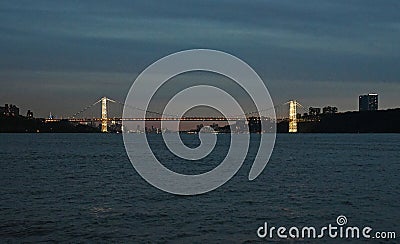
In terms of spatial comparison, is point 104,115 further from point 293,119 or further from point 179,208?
point 179,208

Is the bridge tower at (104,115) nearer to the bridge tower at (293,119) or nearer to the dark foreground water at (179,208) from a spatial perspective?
the bridge tower at (293,119)

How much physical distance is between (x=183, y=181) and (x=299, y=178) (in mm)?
6336

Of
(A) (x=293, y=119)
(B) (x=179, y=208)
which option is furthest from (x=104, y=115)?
(B) (x=179, y=208)

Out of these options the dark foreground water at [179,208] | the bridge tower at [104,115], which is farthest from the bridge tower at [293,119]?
the dark foreground water at [179,208]

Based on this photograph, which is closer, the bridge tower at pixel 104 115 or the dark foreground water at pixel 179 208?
the dark foreground water at pixel 179 208

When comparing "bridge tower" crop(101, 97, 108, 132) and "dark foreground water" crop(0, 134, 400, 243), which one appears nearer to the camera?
"dark foreground water" crop(0, 134, 400, 243)

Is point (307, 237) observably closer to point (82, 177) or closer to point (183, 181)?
point (183, 181)

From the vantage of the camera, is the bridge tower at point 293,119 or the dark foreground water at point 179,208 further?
the bridge tower at point 293,119

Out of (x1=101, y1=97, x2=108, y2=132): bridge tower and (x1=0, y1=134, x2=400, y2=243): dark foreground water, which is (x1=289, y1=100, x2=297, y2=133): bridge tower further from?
(x1=0, y1=134, x2=400, y2=243): dark foreground water

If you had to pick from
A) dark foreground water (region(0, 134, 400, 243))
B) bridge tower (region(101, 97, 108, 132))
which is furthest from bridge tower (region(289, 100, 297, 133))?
dark foreground water (region(0, 134, 400, 243))

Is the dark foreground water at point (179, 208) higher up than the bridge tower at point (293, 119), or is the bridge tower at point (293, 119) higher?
the bridge tower at point (293, 119)

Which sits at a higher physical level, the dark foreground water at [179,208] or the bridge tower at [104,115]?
the bridge tower at [104,115]

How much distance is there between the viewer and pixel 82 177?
29.7 m

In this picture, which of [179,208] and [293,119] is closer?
[179,208]
